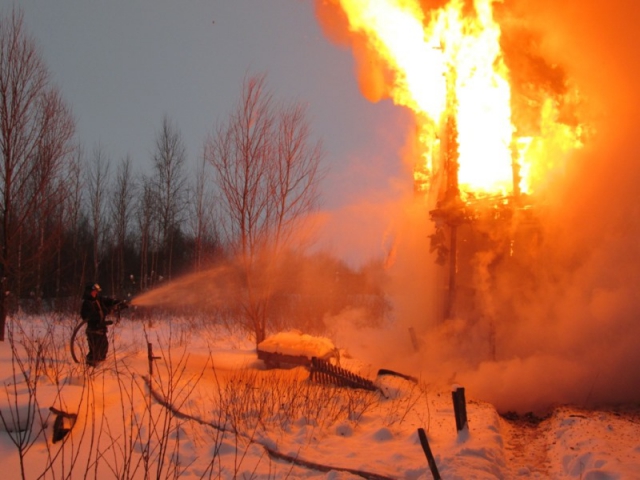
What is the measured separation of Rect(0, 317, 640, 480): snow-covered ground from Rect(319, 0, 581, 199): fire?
7.06m

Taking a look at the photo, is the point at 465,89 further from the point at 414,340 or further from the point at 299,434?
the point at 299,434

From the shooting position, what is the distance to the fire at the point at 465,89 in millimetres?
13391

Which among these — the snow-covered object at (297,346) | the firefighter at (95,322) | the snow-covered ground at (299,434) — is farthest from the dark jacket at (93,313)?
the snow-covered object at (297,346)

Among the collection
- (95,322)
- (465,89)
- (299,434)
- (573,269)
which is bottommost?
(299,434)

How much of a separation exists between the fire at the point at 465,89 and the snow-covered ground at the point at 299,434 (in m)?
7.06

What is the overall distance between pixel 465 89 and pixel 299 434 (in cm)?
1104

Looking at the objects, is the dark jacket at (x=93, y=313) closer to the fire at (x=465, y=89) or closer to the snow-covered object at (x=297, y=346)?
the snow-covered object at (x=297, y=346)

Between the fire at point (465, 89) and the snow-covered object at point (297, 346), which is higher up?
the fire at point (465, 89)

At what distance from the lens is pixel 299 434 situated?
6.82 meters

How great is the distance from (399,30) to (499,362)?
979 cm

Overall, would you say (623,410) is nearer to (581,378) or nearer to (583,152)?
(581,378)

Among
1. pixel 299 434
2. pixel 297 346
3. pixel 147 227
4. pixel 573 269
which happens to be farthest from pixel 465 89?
pixel 147 227

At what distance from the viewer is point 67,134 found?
15.6 meters

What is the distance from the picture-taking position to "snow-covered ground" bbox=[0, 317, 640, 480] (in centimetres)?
549
